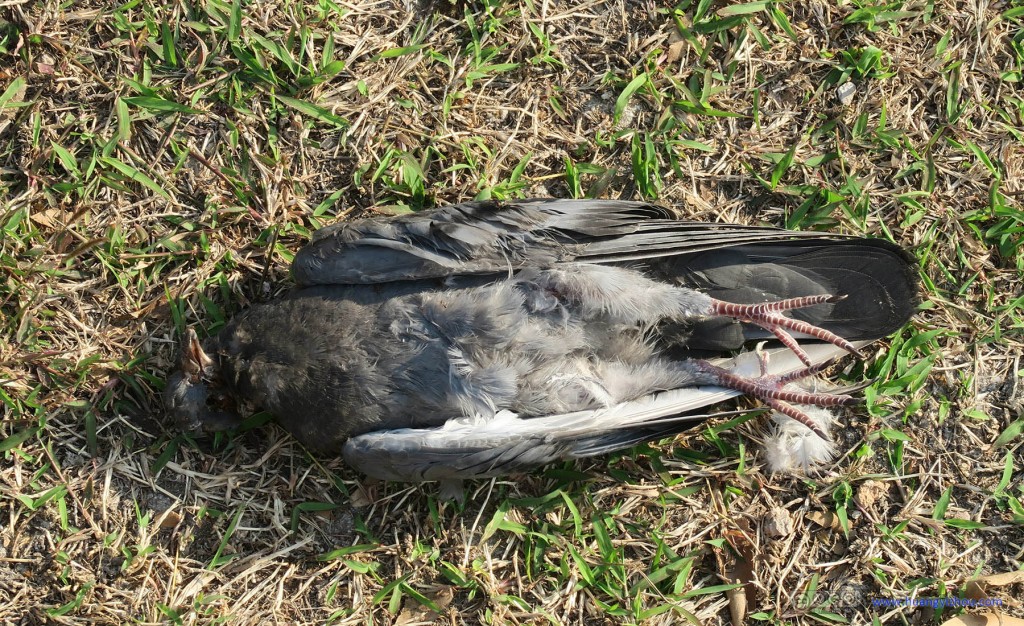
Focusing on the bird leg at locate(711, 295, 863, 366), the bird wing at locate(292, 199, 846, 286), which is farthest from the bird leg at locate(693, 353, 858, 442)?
the bird wing at locate(292, 199, 846, 286)

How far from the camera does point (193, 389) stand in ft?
11.5

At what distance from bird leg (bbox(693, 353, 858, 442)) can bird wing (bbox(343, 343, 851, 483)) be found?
0.67ft

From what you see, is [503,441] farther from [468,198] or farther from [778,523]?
[778,523]

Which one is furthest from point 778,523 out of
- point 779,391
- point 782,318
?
point 782,318

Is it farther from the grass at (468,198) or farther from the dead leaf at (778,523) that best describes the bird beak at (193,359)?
the dead leaf at (778,523)

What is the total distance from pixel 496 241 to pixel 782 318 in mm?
1290

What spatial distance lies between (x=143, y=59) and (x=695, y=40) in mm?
2746

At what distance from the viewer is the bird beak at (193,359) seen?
3.47 m

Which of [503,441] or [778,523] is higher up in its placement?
[503,441]

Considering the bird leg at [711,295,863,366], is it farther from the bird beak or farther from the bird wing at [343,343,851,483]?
the bird beak

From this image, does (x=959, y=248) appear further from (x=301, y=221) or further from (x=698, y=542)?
(x=301, y=221)

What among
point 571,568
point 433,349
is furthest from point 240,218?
point 571,568

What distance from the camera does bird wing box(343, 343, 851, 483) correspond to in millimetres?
3143

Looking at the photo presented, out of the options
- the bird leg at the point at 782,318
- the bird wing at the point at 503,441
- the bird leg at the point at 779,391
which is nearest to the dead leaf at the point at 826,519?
the bird leg at the point at 779,391
